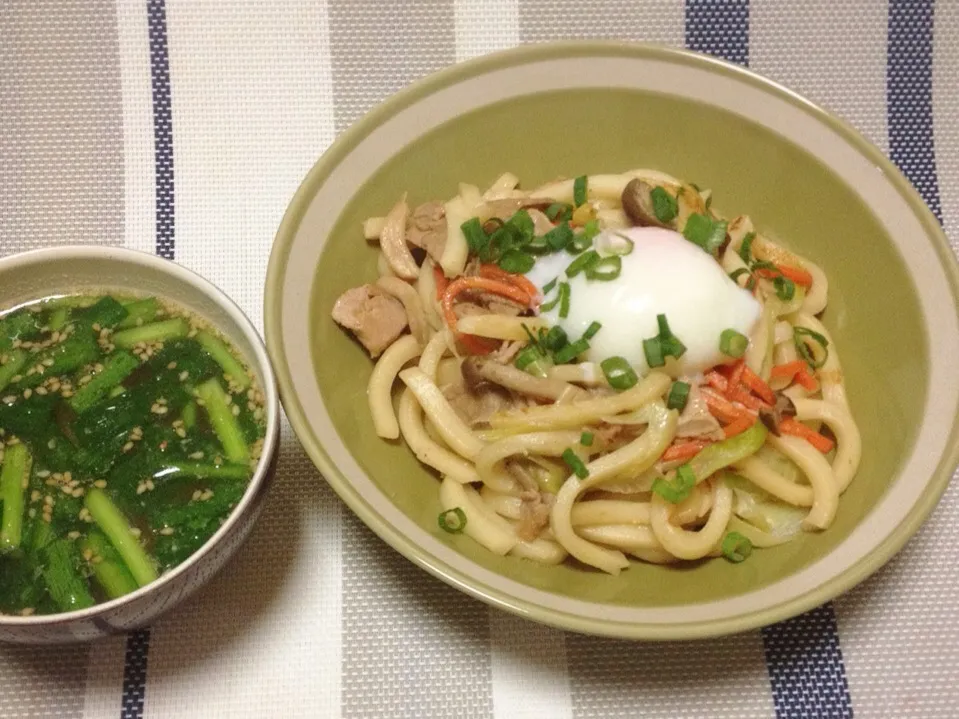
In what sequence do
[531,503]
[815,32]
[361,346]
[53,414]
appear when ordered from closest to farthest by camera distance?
1. [53,414]
2. [531,503]
3. [361,346]
4. [815,32]

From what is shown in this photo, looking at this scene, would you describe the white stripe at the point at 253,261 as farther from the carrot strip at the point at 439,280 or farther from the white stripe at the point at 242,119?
the carrot strip at the point at 439,280

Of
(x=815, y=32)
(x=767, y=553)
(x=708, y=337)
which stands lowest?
(x=767, y=553)

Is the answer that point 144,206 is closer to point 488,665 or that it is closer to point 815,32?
point 488,665

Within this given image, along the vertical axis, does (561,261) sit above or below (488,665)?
above

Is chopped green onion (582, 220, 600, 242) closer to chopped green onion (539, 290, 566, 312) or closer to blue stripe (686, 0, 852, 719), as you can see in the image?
chopped green onion (539, 290, 566, 312)

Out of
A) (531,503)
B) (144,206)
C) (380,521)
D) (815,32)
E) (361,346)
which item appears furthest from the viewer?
(815,32)

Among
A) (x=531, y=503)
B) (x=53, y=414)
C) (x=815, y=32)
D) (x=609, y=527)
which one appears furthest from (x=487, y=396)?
(x=815, y=32)

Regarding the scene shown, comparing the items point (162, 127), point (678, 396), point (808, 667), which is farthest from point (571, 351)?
point (162, 127)
